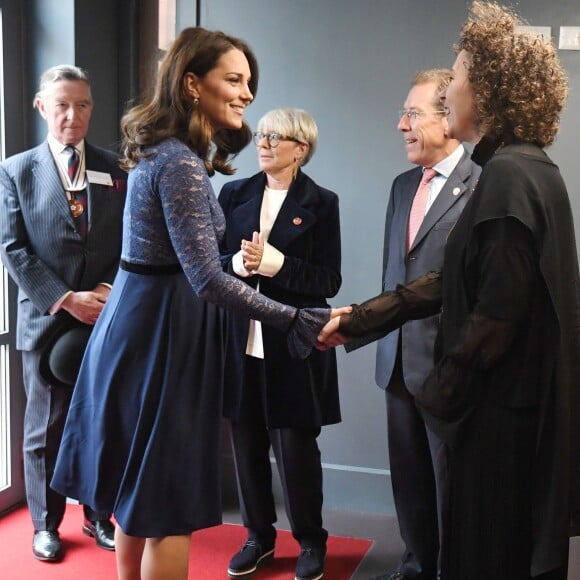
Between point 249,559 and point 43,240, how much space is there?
1.42 m

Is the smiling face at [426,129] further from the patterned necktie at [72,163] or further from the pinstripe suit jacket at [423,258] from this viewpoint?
the patterned necktie at [72,163]

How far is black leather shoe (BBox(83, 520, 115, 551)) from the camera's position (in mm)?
3172

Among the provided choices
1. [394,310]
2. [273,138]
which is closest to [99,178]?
[273,138]

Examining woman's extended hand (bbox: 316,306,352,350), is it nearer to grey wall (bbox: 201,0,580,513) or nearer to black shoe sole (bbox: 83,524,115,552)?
grey wall (bbox: 201,0,580,513)

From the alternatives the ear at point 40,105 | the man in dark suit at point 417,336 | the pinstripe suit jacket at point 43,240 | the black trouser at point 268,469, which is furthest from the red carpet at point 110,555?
the ear at point 40,105

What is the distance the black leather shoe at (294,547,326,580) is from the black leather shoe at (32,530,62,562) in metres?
0.92

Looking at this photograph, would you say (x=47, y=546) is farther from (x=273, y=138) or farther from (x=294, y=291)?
(x=273, y=138)

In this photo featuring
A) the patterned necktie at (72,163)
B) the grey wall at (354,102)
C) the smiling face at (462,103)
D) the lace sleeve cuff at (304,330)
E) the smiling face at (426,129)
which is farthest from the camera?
the grey wall at (354,102)

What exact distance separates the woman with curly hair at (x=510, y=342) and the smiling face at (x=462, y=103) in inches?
0.8

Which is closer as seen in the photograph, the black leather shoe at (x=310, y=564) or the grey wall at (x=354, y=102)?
the black leather shoe at (x=310, y=564)

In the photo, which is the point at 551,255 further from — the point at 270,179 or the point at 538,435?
the point at 270,179

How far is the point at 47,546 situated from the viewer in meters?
3.10

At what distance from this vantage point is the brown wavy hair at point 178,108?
205 centimetres

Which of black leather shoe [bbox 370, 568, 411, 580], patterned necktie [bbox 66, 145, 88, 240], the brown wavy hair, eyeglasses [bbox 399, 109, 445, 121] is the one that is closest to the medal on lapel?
patterned necktie [bbox 66, 145, 88, 240]
